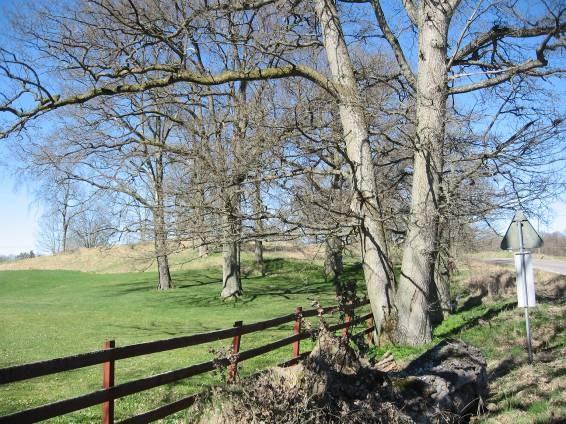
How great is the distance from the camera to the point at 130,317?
82.3 ft

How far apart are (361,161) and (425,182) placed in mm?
1436

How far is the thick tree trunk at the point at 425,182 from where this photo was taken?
11852 mm

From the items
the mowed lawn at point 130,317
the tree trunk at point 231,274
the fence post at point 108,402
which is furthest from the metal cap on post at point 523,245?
the tree trunk at point 231,274

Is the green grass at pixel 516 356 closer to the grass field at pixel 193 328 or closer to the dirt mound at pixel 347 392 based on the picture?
the grass field at pixel 193 328

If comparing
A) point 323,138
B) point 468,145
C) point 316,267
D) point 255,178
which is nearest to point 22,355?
point 255,178

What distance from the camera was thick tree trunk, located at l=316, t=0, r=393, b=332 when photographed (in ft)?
40.9

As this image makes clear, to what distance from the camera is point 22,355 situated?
15266 millimetres

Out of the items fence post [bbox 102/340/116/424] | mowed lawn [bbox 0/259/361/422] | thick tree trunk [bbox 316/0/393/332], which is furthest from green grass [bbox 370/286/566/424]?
fence post [bbox 102/340/116/424]

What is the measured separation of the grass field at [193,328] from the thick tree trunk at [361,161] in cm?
131

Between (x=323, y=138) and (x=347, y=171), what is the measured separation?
106 centimetres

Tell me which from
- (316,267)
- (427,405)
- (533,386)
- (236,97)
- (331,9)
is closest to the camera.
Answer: (427,405)

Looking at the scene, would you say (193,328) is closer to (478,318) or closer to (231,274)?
(231,274)

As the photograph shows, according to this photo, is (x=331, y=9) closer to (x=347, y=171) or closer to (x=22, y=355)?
(x=347, y=171)

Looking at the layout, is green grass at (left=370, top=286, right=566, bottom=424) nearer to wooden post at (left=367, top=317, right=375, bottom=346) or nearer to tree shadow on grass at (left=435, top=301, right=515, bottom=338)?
tree shadow on grass at (left=435, top=301, right=515, bottom=338)
